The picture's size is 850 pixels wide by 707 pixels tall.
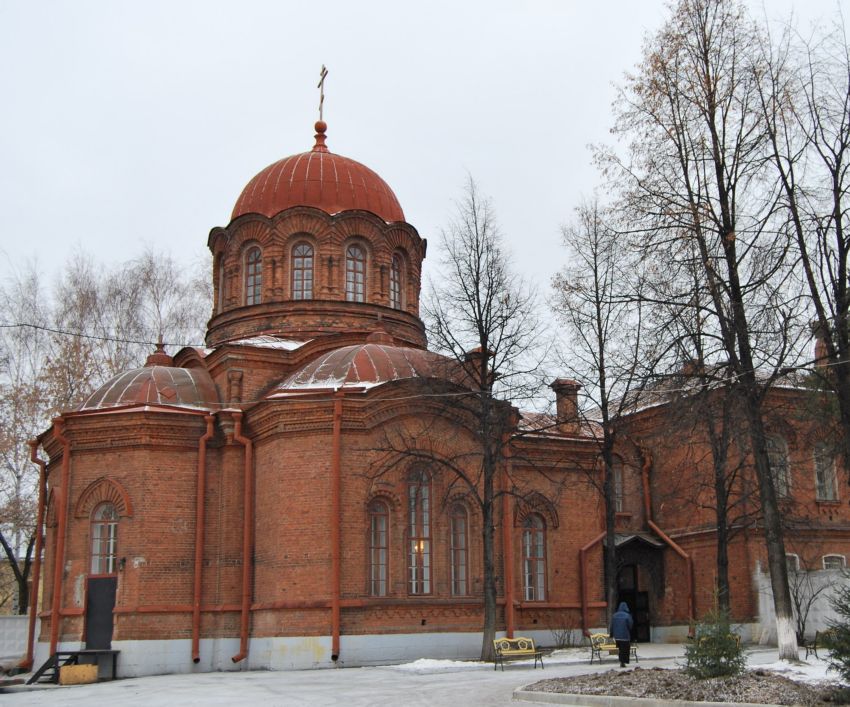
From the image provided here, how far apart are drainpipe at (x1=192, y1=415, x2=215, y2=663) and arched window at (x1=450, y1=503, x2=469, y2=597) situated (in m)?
4.99

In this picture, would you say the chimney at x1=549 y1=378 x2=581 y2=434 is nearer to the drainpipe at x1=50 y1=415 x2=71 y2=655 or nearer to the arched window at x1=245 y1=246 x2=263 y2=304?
the arched window at x1=245 y1=246 x2=263 y2=304

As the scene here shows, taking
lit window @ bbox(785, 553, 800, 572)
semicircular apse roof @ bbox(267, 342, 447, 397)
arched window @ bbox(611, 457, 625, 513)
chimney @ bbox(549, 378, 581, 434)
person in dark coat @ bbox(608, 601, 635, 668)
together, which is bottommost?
person in dark coat @ bbox(608, 601, 635, 668)

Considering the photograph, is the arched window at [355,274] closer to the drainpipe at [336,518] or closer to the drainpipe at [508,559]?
the drainpipe at [336,518]

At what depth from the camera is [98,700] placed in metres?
14.0

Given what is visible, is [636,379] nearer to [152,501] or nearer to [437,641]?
[437,641]

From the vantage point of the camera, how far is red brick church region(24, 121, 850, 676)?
18594 millimetres

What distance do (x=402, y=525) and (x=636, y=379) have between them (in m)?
6.72

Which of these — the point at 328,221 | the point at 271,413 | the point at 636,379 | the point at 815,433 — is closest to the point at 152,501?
the point at 271,413

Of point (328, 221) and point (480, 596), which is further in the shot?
point (328, 221)

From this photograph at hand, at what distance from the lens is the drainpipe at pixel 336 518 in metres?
17.8

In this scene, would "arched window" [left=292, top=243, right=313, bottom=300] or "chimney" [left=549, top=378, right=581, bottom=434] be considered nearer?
"chimney" [left=549, top=378, right=581, bottom=434]

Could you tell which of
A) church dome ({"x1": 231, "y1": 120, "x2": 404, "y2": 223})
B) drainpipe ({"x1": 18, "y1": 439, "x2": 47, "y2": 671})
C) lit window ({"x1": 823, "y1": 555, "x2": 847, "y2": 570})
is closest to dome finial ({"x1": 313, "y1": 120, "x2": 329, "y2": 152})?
church dome ({"x1": 231, "y1": 120, "x2": 404, "y2": 223})

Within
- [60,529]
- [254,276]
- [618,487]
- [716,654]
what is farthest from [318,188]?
[716,654]

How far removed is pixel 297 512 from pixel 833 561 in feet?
44.7
